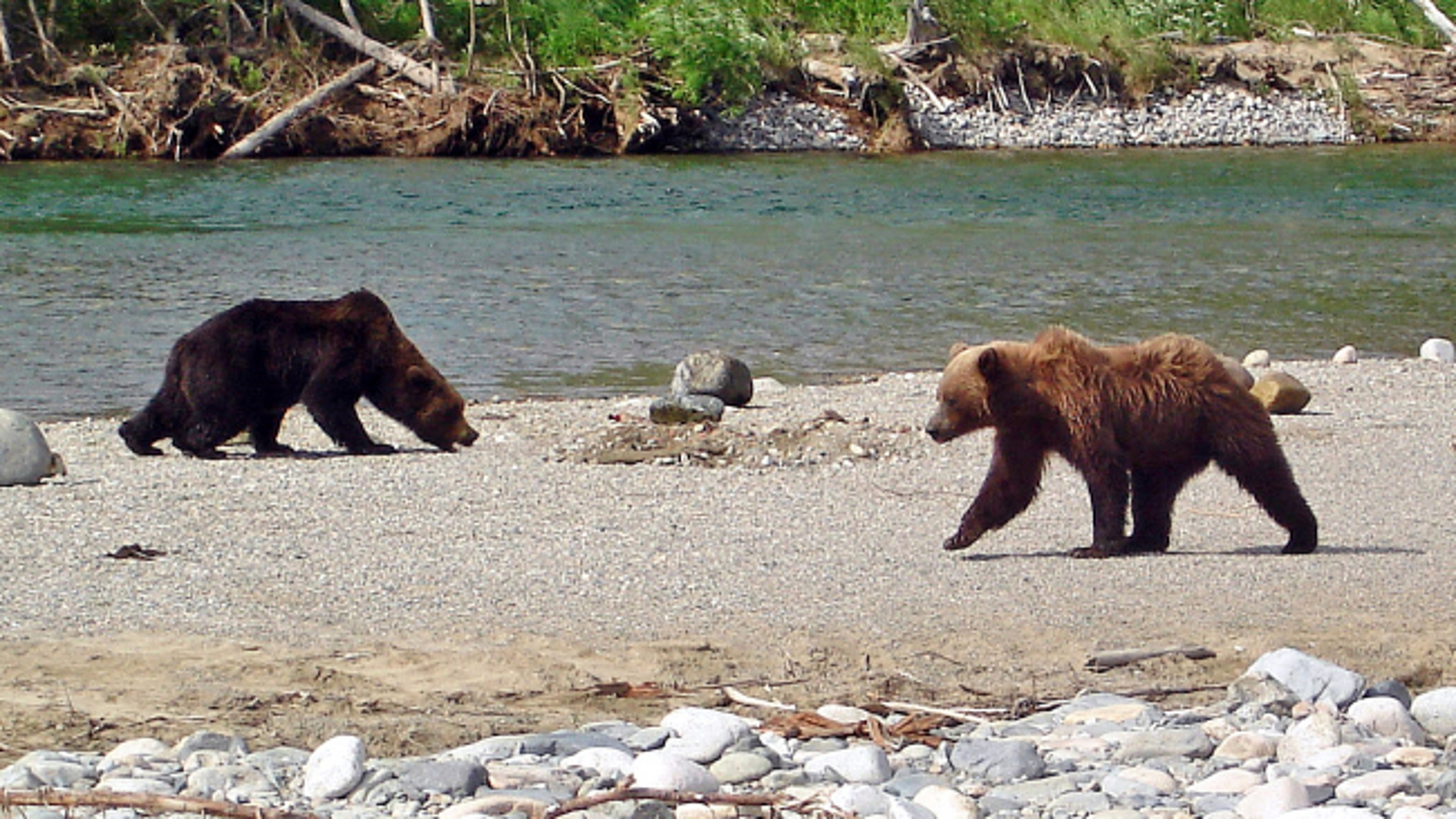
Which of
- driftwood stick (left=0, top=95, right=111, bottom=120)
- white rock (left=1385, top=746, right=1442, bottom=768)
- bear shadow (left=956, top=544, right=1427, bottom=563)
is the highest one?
driftwood stick (left=0, top=95, right=111, bottom=120)

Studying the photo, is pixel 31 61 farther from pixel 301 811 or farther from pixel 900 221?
pixel 301 811

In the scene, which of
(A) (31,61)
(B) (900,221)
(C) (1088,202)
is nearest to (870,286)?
(B) (900,221)

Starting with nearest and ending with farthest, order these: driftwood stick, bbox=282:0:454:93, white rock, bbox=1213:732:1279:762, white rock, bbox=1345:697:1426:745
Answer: white rock, bbox=1213:732:1279:762 → white rock, bbox=1345:697:1426:745 → driftwood stick, bbox=282:0:454:93

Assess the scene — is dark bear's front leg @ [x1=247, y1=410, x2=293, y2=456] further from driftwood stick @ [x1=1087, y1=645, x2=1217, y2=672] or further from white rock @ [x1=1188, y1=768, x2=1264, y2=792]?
white rock @ [x1=1188, y1=768, x2=1264, y2=792]

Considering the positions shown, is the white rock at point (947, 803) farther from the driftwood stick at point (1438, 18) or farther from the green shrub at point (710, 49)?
the driftwood stick at point (1438, 18)

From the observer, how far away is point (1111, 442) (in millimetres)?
7133

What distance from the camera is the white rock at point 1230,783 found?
452 cm

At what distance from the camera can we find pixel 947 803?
14.5ft

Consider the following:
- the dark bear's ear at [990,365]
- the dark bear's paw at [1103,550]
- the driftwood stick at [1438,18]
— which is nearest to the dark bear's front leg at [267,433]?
A: the dark bear's ear at [990,365]

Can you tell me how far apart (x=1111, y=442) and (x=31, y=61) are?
35646 mm

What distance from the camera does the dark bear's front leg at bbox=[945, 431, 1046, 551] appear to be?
23.6 feet

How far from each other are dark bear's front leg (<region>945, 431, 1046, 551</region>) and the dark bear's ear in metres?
0.27

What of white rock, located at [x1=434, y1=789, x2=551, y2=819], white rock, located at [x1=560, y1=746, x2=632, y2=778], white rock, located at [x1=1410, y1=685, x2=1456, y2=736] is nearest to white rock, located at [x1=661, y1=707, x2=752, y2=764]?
white rock, located at [x1=560, y1=746, x2=632, y2=778]

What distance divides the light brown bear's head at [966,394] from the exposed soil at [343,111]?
31.7 metres
